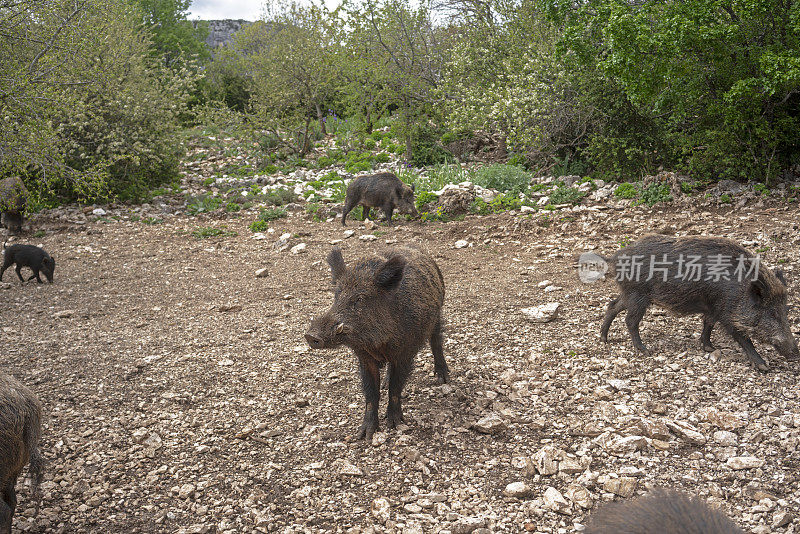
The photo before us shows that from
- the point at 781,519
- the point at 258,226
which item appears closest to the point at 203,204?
the point at 258,226

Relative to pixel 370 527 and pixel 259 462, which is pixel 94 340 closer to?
pixel 259 462

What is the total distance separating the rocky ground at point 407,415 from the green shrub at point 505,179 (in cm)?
416

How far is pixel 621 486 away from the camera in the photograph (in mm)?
3320

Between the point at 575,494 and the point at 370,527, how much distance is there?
122 centimetres

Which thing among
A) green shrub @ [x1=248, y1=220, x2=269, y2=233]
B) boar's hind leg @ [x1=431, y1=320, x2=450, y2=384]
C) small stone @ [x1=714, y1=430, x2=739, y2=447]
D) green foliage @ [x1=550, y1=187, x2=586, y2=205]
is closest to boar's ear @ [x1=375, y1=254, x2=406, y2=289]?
boar's hind leg @ [x1=431, y1=320, x2=450, y2=384]

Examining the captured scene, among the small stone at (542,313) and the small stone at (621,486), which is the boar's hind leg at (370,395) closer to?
the small stone at (621,486)

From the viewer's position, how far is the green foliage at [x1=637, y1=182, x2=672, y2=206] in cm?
975

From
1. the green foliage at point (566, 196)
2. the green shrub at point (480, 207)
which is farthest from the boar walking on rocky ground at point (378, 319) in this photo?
the green foliage at point (566, 196)

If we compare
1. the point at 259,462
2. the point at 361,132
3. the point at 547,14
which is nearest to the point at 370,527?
the point at 259,462

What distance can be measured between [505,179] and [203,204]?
742 cm

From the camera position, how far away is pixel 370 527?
10.5ft

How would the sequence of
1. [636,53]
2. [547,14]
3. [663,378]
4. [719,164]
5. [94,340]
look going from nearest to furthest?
1. [663,378]
2. [94,340]
3. [636,53]
4. [719,164]
5. [547,14]

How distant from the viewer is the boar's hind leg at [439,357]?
479 centimetres

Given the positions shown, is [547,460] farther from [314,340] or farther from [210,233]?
[210,233]
